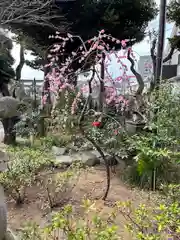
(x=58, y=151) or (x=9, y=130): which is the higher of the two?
(x=9, y=130)

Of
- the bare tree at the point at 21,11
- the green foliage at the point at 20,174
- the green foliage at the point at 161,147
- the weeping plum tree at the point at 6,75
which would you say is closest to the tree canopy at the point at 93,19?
the bare tree at the point at 21,11

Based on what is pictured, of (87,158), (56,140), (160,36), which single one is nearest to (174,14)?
(160,36)

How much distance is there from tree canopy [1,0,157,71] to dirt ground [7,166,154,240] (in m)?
3.58

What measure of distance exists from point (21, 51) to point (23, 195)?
259 inches

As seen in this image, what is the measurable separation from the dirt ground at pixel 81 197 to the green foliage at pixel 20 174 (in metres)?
0.13

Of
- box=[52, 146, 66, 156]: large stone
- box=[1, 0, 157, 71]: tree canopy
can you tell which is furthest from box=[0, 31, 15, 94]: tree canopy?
box=[52, 146, 66, 156]: large stone

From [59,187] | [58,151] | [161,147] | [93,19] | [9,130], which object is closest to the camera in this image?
[59,187]

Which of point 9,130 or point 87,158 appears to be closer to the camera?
point 87,158

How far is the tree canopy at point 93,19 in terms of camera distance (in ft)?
17.8

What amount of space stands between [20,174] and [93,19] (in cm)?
440

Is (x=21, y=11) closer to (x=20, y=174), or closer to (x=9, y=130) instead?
(x=9, y=130)

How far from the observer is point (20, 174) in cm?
263

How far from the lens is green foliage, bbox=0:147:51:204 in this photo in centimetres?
261

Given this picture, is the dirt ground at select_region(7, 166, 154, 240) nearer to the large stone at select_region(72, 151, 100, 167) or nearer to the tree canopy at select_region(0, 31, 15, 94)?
the large stone at select_region(72, 151, 100, 167)
